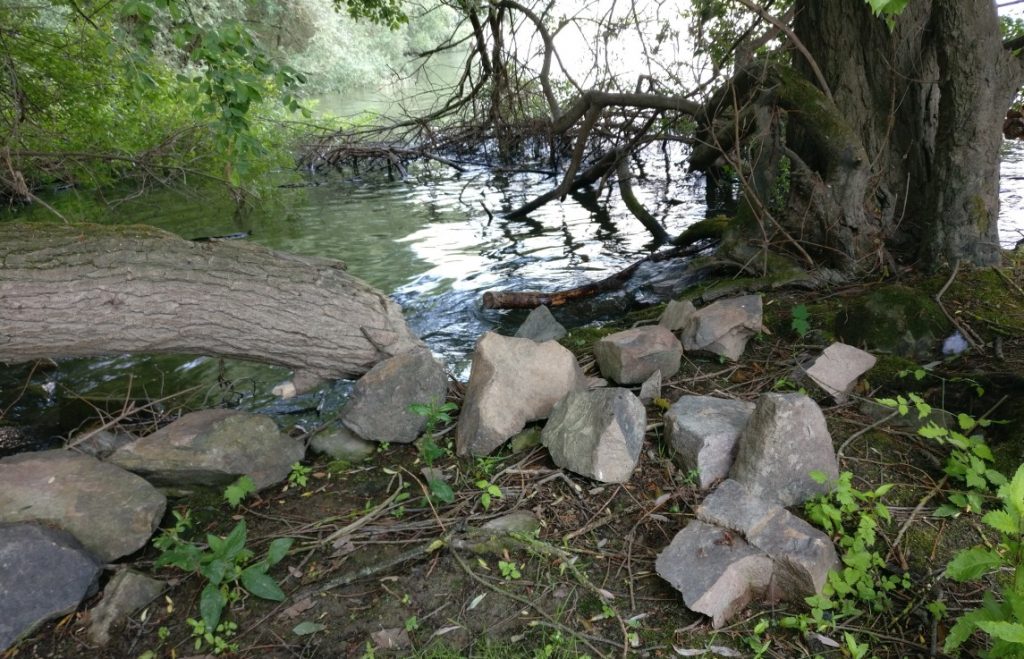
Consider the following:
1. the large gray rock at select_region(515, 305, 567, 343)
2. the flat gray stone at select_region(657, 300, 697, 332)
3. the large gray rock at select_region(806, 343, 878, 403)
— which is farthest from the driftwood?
the large gray rock at select_region(806, 343, 878, 403)

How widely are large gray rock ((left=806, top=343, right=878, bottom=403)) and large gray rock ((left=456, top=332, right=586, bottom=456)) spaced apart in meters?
1.16

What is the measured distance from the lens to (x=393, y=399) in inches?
124

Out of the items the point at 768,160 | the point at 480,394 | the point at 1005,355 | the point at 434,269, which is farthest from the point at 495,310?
the point at 1005,355

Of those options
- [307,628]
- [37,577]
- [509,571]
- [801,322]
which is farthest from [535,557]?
[801,322]

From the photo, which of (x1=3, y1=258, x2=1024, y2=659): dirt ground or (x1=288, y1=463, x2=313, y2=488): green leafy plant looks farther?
(x1=288, y1=463, x2=313, y2=488): green leafy plant

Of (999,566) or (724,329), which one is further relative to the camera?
(724,329)

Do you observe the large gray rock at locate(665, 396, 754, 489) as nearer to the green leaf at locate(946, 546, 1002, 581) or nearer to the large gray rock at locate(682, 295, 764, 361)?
the large gray rock at locate(682, 295, 764, 361)

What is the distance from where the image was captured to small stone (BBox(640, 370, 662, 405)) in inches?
121

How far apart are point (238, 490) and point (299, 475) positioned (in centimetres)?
30

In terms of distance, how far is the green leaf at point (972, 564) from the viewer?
152cm

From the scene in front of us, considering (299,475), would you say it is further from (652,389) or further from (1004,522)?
(1004,522)

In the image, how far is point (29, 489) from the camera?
99.3 inches

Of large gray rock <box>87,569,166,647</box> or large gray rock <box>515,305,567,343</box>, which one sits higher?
large gray rock <box>515,305,567,343</box>

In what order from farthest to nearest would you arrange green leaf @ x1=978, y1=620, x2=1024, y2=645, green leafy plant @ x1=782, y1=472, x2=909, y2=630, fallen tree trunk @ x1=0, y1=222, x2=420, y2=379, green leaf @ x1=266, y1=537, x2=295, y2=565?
1. fallen tree trunk @ x1=0, y1=222, x2=420, y2=379
2. green leaf @ x1=266, y1=537, x2=295, y2=565
3. green leafy plant @ x1=782, y1=472, x2=909, y2=630
4. green leaf @ x1=978, y1=620, x2=1024, y2=645
